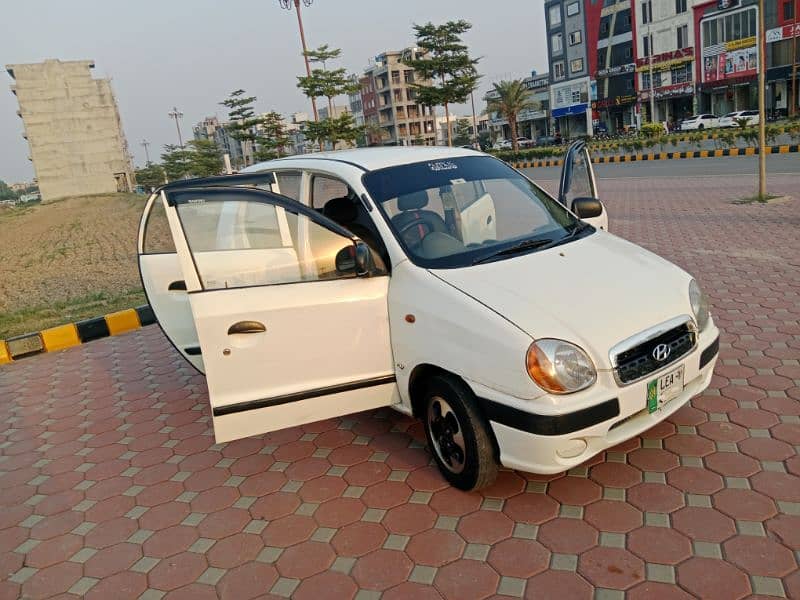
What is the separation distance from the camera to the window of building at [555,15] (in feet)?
191

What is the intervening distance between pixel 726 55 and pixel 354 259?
49.2 meters

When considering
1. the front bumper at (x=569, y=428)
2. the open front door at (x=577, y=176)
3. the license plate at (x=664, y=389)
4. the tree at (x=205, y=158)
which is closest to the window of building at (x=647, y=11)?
the tree at (x=205, y=158)

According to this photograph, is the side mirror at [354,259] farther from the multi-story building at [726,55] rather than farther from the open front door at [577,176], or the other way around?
the multi-story building at [726,55]

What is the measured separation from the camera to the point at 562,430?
2871 millimetres

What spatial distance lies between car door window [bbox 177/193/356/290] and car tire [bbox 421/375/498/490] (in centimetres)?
88

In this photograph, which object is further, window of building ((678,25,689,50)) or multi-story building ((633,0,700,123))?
multi-story building ((633,0,700,123))

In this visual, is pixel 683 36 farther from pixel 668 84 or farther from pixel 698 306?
pixel 698 306

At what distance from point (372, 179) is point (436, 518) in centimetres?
207

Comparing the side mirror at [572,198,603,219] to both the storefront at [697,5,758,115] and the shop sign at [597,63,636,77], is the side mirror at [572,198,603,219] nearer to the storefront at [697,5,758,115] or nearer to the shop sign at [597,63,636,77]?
the storefront at [697,5,758,115]

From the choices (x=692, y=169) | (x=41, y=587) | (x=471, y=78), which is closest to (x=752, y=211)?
(x=692, y=169)

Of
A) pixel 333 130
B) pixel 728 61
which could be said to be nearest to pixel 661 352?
pixel 333 130

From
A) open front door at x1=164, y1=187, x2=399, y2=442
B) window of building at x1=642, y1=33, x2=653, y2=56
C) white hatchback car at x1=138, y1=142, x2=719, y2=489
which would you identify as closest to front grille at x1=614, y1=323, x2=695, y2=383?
white hatchback car at x1=138, y1=142, x2=719, y2=489

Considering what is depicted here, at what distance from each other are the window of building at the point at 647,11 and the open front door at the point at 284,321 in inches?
2137

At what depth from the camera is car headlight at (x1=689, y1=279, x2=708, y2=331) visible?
3.41 metres
